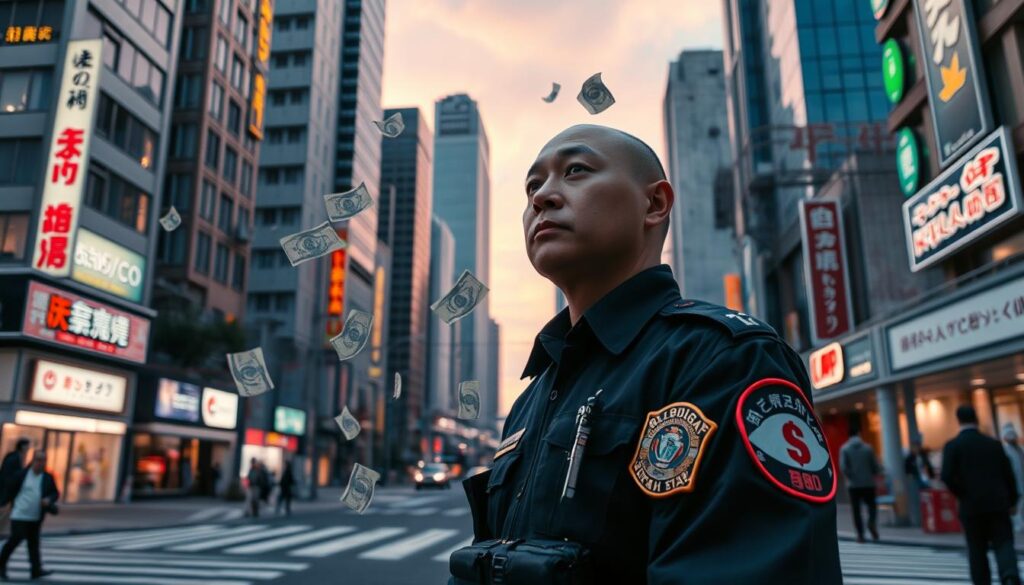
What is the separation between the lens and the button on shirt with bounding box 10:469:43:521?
8.57 meters

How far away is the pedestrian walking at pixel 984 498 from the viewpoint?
6.31 meters

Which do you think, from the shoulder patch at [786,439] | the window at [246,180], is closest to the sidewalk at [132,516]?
the shoulder patch at [786,439]

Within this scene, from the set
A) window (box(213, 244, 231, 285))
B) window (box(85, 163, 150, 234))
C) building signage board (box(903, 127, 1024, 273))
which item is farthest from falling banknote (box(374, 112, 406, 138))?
window (box(213, 244, 231, 285))

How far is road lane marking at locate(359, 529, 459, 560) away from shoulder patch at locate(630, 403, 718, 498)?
419 inches

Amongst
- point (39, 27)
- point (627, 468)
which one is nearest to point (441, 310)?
point (627, 468)

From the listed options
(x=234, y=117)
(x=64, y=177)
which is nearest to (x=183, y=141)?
(x=234, y=117)

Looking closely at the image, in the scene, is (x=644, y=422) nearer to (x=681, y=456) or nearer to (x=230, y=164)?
(x=681, y=456)

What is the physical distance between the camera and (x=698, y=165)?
A: 216ft

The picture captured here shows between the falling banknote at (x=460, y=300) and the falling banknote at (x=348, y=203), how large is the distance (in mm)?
599

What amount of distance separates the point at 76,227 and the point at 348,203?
20584 mm

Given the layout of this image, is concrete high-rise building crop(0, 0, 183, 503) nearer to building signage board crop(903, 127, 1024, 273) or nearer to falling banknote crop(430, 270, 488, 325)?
falling banknote crop(430, 270, 488, 325)

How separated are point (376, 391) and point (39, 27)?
52784 mm

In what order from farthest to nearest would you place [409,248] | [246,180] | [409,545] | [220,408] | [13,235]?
1. [409,248]
2. [246,180]
3. [220,408]
4. [13,235]
5. [409,545]

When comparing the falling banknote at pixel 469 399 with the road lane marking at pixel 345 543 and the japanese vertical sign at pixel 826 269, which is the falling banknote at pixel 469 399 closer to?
the road lane marking at pixel 345 543
